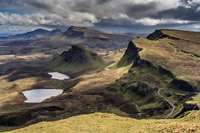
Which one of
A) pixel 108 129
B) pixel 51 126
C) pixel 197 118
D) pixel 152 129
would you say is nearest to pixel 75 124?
pixel 51 126

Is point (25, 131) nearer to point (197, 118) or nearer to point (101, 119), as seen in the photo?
point (101, 119)

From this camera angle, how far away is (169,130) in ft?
411

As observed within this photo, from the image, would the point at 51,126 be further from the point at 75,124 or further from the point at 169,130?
the point at 169,130

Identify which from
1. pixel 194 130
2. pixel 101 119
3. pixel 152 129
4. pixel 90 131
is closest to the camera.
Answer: pixel 194 130

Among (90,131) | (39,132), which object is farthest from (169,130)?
(39,132)

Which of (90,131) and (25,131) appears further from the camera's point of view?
(25,131)

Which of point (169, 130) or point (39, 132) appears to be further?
point (39, 132)

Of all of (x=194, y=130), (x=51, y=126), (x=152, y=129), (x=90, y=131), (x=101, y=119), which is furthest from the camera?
(x=101, y=119)

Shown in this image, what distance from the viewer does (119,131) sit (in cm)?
14050

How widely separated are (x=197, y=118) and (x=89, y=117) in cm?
4912

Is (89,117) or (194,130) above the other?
(194,130)

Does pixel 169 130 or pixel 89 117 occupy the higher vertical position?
pixel 169 130

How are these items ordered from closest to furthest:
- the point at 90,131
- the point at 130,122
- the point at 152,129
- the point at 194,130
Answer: the point at 194,130 → the point at 152,129 → the point at 90,131 → the point at 130,122

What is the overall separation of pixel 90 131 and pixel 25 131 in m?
29.2
